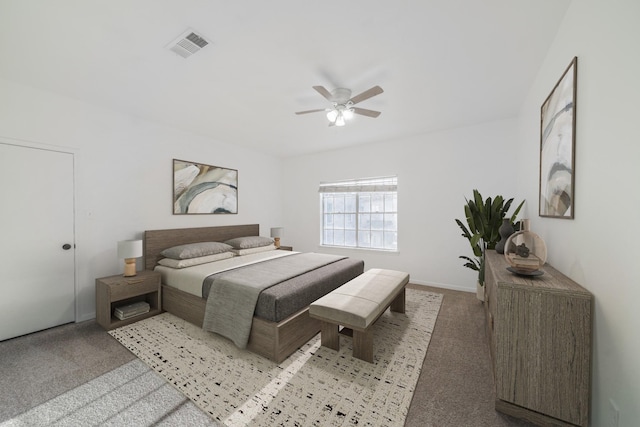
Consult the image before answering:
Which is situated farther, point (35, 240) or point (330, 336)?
point (35, 240)

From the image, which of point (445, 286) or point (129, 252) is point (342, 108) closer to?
point (129, 252)

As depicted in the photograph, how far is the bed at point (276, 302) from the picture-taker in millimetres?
2055

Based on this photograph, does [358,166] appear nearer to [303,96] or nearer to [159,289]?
[303,96]

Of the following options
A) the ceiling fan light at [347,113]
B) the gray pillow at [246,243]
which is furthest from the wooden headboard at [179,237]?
the ceiling fan light at [347,113]

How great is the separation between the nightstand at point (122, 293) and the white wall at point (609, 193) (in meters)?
3.84

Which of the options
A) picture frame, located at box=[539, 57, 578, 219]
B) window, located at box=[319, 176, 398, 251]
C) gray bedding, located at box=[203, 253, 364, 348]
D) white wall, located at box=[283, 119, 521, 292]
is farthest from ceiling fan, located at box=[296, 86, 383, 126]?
window, located at box=[319, 176, 398, 251]

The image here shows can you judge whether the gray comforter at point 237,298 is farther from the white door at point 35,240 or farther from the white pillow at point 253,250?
the white door at point 35,240

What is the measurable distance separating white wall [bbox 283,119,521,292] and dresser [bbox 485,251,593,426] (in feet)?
8.17

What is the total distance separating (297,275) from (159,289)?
5.82 feet

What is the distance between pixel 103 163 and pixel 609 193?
178 inches

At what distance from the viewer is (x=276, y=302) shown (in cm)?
205

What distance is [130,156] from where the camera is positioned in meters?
3.22

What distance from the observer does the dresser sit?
1.26m

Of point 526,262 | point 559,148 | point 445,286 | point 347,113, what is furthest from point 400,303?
point 347,113
